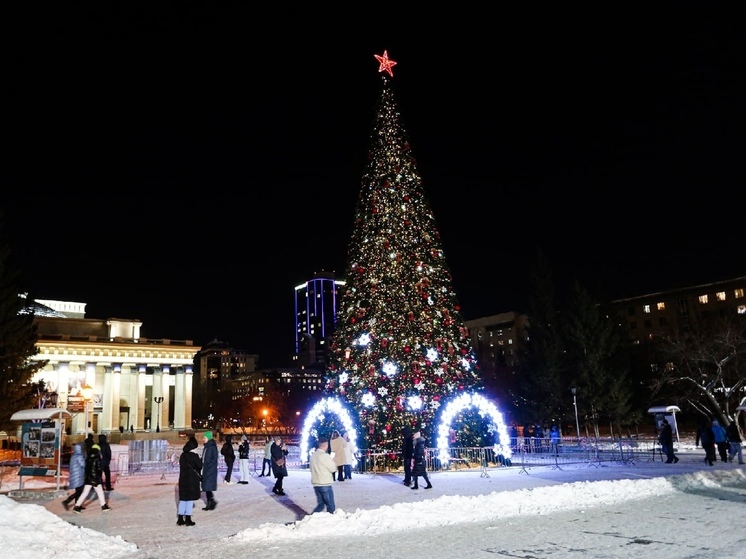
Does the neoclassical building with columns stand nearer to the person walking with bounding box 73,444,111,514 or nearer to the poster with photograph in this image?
the poster with photograph

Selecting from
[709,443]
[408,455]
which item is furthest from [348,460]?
[709,443]

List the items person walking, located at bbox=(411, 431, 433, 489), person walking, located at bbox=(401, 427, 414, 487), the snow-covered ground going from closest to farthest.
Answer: the snow-covered ground, person walking, located at bbox=(411, 431, 433, 489), person walking, located at bbox=(401, 427, 414, 487)

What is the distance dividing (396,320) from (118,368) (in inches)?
2660

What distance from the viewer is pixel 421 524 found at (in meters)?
12.5

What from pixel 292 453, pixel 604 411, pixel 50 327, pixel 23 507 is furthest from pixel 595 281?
pixel 50 327

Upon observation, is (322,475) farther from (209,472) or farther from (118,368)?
(118,368)

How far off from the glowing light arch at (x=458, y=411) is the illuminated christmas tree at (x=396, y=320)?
276mm

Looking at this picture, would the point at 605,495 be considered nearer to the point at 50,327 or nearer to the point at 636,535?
the point at 636,535

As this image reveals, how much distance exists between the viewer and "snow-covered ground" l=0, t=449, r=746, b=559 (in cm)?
1016

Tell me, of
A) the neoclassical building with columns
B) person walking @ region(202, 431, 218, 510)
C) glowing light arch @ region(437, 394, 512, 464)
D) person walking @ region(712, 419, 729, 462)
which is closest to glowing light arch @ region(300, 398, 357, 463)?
glowing light arch @ region(437, 394, 512, 464)

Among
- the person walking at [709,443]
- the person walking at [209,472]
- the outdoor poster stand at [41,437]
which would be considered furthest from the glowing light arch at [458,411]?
the outdoor poster stand at [41,437]

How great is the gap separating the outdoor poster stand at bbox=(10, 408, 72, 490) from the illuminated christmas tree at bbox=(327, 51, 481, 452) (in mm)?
9784

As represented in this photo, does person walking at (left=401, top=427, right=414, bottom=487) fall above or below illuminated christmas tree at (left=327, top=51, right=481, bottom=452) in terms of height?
below

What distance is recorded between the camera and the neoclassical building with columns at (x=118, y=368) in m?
77.2
